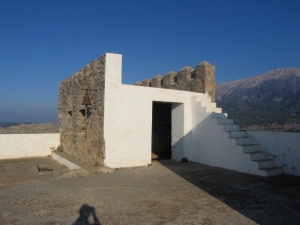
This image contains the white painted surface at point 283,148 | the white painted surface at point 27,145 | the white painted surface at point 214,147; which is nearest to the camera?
the white painted surface at point 283,148

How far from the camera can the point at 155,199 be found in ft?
16.0

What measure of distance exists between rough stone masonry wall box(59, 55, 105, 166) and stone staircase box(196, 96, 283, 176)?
148 inches

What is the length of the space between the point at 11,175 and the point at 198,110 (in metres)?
6.77

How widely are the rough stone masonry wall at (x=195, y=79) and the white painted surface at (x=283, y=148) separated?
114 inches

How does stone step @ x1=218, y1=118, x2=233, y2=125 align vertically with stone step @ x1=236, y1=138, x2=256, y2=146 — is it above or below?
above

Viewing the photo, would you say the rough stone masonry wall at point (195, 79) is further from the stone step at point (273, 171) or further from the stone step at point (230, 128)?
the stone step at point (273, 171)

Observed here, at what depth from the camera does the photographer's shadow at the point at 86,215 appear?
3734 mm

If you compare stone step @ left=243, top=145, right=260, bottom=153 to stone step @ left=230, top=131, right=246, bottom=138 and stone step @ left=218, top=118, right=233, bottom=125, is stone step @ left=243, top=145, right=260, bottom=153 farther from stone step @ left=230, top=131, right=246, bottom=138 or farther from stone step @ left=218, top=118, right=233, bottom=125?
stone step @ left=218, top=118, right=233, bottom=125

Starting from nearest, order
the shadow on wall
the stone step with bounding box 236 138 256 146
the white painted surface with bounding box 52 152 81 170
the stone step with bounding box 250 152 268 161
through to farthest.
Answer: the shadow on wall → the stone step with bounding box 250 152 268 161 → the stone step with bounding box 236 138 256 146 → the white painted surface with bounding box 52 152 81 170

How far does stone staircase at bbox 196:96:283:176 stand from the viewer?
7140 millimetres

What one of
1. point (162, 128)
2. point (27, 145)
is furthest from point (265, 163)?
point (27, 145)

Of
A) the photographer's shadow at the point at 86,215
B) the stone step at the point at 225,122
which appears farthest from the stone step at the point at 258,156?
the photographer's shadow at the point at 86,215

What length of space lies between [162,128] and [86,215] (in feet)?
29.0

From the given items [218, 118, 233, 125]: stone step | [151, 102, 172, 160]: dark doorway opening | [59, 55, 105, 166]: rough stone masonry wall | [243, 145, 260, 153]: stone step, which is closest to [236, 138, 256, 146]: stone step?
[243, 145, 260, 153]: stone step
